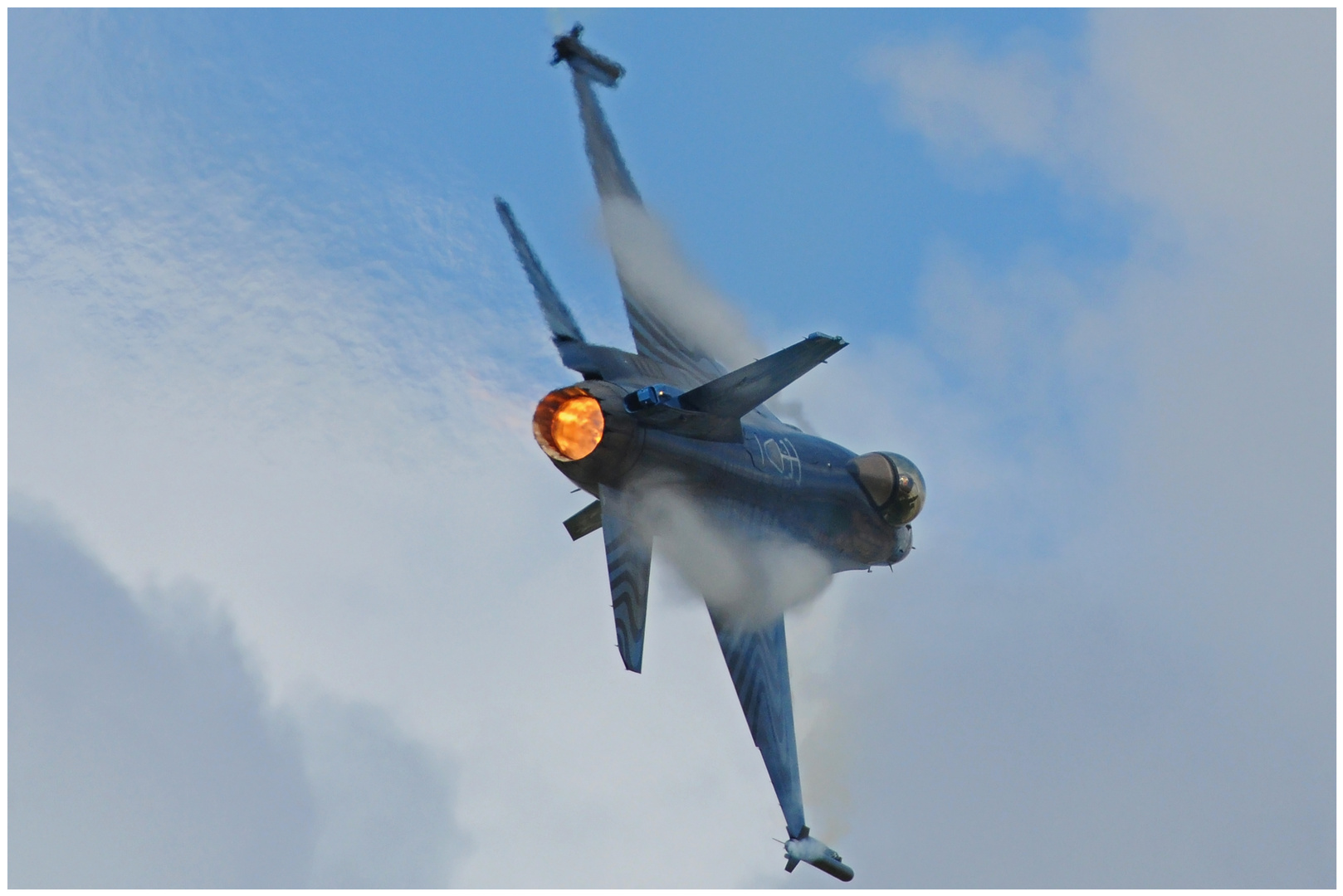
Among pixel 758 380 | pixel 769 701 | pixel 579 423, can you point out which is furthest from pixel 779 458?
pixel 579 423

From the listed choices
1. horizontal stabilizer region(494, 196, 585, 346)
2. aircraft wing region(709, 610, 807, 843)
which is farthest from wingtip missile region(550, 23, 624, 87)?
aircraft wing region(709, 610, 807, 843)

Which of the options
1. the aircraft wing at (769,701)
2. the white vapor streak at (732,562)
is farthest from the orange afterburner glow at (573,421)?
the aircraft wing at (769,701)

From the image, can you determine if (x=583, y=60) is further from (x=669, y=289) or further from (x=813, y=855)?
(x=813, y=855)

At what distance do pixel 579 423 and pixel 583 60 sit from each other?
8165 millimetres

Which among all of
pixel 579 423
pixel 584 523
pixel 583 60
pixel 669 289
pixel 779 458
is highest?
pixel 583 60

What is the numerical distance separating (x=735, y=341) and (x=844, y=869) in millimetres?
8740

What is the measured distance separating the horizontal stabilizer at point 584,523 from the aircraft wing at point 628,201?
258 centimetres

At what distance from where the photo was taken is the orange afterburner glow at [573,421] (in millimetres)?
19328

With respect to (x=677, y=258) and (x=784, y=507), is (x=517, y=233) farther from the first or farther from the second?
(x=784, y=507)

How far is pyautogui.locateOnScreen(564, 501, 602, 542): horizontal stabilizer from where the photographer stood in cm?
2298

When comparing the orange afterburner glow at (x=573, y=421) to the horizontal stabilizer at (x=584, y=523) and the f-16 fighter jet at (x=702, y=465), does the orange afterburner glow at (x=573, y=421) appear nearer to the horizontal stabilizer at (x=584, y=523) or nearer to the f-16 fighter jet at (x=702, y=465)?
the f-16 fighter jet at (x=702, y=465)

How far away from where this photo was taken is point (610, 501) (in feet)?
64.6

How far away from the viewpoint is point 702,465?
813 inches

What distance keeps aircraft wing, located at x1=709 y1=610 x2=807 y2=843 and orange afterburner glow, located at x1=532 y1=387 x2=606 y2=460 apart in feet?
15.5
